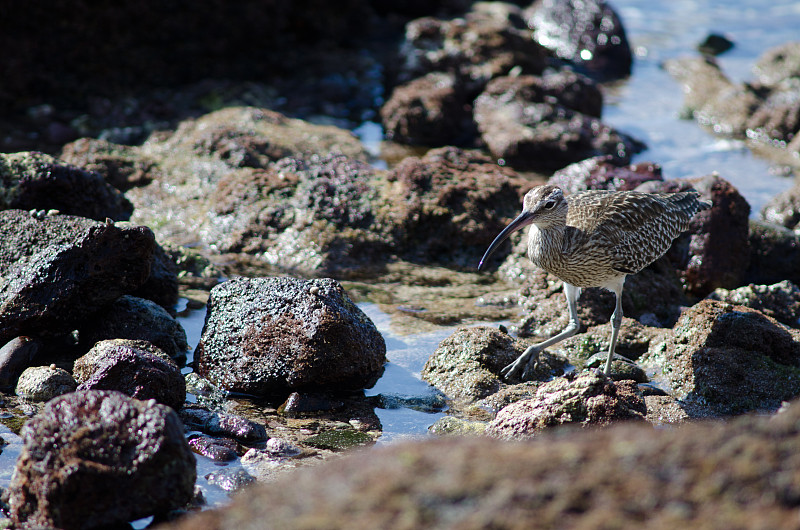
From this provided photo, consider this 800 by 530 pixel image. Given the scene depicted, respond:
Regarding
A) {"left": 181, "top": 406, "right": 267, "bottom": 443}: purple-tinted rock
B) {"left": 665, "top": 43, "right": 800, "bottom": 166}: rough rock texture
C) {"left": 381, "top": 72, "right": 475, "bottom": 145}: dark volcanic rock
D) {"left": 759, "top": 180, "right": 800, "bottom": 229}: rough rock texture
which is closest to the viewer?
{"left": 181, "top": 406, "right": 267, "bottom": 443}: purple-tinted rock

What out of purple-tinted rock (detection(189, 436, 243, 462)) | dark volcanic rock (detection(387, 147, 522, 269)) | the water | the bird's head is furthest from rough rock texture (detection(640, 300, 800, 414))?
the water

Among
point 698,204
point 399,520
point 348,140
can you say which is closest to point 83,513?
point 399,520

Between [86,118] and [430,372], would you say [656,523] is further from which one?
[86,118]

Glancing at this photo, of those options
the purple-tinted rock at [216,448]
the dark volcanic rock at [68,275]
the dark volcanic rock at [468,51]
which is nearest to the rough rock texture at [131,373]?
the purple-tinted rock at [216,448]

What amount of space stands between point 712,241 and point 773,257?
0.93 metres

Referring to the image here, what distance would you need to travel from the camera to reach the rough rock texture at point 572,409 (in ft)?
15.8

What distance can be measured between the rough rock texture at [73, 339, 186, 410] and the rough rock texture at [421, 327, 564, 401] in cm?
194

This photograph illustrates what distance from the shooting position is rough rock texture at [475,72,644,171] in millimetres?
10844

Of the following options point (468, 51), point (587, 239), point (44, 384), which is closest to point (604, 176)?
point (587, 239)

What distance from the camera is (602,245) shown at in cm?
611

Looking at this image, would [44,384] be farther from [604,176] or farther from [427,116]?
[427,116]

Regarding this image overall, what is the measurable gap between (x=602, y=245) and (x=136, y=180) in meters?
5.77

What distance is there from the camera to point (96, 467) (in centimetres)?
365

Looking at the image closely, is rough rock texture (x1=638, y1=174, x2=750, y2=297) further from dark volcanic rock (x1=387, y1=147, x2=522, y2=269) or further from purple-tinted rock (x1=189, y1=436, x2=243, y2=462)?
purple-tinted rock (x1=189, y1=436, x2=243, y2=462)
